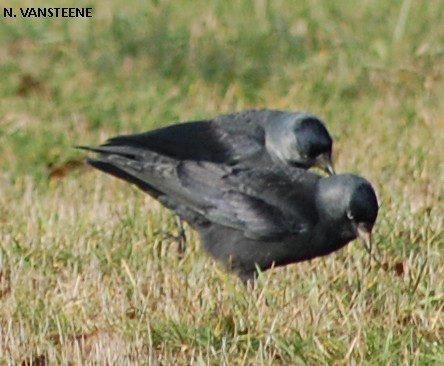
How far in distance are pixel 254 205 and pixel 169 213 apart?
3.46 feet

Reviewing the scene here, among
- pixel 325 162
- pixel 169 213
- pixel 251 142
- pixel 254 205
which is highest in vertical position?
pixel 251 142

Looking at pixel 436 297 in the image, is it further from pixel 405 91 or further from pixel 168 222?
pixel 405 91

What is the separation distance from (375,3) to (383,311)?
5.79 m

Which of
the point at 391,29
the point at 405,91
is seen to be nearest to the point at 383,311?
the point at 405,91

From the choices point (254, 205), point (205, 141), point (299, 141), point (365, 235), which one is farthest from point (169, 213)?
point (365, 235)

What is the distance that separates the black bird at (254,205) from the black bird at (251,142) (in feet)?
1.19

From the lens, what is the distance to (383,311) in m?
4.78

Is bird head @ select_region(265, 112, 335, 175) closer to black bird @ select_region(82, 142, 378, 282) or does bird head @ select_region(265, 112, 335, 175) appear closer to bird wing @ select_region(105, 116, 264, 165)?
bird wing @ select_region(105, 116, 264, 165)

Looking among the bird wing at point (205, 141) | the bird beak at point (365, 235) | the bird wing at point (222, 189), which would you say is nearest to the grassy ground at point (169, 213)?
the bird beak at point (365, 235)

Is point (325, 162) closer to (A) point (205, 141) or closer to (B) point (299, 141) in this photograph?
(B) point (299, 141)

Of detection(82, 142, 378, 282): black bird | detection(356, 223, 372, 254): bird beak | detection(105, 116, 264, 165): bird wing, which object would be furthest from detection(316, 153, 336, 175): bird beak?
detection(356, 223, 372, 254): bird beak

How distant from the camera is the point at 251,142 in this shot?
20.8 feet

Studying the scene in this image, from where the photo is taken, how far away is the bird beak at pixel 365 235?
5.23 metres

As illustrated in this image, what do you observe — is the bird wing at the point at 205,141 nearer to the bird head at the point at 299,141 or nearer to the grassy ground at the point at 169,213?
the bird head at the point at 299,141
